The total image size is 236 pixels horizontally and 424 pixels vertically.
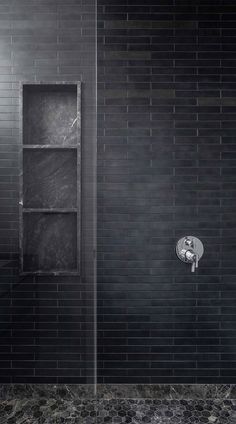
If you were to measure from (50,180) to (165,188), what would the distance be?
69 centimetres

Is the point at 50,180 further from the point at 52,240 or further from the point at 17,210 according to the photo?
the point at 52,240

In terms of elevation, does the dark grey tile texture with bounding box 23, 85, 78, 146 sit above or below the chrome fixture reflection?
above

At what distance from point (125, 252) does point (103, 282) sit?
23 cm

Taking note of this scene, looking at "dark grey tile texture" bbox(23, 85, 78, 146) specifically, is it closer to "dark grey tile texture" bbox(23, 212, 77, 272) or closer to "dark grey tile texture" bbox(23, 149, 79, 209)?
"dark grey tile texture" bbox(23, 149, 79, 209)

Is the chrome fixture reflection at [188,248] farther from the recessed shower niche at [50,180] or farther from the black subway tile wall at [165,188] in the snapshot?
the recessed shower niche at [50,180]

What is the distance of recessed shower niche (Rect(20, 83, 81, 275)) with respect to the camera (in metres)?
1.98

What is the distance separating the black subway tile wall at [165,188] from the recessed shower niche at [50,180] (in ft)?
0.54

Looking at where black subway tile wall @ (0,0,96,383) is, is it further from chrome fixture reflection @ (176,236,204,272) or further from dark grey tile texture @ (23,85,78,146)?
chrome fixture reflection @ (176,236,204,272)

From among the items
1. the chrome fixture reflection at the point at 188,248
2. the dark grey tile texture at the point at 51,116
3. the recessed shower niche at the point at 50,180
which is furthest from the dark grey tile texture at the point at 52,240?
the chrome fixture reflection at the point at 188,248

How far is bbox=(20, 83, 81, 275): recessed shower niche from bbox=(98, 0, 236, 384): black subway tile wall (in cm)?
16

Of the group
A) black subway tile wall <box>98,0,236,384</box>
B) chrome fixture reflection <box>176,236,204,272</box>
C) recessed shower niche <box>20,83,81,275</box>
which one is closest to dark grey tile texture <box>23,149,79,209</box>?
recessed shower niche <box>20,83,81,275</box>

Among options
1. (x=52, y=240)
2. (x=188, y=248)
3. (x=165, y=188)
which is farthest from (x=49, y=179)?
(x=188, y=248)

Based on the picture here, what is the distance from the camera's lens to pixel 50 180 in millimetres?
1993

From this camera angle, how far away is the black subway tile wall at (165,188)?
1.99 meters
